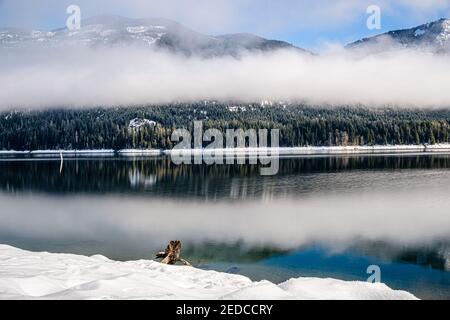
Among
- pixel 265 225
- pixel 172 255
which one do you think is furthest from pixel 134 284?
pixel 265 225

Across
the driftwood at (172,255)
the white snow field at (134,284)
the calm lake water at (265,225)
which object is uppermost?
the white snow field at (134,284)

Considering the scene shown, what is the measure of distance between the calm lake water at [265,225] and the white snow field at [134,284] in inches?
217

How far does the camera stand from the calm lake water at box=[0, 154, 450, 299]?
24797mm

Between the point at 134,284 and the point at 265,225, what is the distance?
23.1m

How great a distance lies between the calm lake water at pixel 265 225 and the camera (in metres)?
24.8

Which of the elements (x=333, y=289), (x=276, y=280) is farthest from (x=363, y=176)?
(x=333, y=289)

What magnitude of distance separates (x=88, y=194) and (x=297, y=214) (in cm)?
3159

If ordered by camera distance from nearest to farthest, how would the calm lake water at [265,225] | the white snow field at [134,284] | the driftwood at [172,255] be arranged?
the white snow field at [134,284]
the driftwood at [172,255]
the calm lake water at [265,225]

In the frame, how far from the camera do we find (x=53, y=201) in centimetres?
5456

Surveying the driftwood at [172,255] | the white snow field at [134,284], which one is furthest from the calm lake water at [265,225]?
the white snow field at [134,284]

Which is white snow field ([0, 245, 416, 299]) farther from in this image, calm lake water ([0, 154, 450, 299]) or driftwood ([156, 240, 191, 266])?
calm lake water ([0, 154, 450, 299])

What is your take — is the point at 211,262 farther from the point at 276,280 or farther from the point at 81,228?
the point at 81,228

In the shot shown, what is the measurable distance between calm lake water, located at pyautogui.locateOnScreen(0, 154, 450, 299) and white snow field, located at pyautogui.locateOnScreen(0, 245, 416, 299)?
18.1 ft

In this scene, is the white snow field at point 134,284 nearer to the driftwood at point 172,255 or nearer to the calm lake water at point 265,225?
the driftwood at point 172,255
